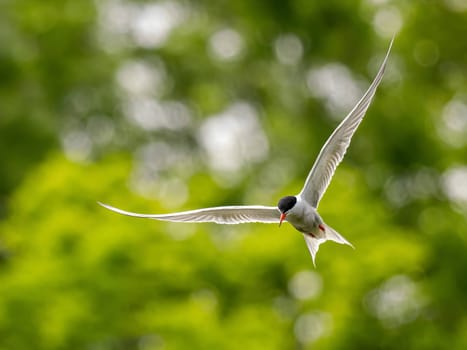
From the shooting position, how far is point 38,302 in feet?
43.7

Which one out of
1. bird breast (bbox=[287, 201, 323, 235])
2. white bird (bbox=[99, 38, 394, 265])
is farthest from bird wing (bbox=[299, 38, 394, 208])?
bird breast (bbox=[287, 201, 323, 235])

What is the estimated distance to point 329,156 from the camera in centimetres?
463

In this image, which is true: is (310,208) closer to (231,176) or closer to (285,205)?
(285,205)

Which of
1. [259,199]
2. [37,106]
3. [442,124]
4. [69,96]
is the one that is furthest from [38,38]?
[442,124]

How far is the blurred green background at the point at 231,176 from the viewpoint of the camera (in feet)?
44.3

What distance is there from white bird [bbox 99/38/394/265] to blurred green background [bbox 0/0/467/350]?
26.2 feet

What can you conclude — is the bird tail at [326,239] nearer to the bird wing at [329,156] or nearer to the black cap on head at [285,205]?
the bird wing at [329,156]

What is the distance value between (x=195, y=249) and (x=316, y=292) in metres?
1.73

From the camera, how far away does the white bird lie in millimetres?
4348

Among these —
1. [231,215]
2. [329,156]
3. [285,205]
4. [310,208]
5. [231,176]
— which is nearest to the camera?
[285,205]

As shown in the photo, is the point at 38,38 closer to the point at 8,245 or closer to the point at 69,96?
the point at 69,96

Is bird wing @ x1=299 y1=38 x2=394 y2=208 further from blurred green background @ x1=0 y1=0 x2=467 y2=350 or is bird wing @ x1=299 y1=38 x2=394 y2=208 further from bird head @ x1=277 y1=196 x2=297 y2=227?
blurred green background @ x1=0 y1=0 x2=467 y2=350

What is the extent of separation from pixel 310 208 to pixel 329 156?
298 mm

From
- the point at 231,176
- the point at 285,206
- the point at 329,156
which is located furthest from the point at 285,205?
the point at 231,176
